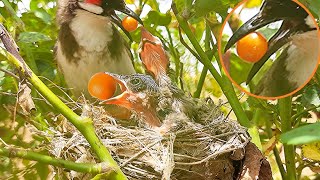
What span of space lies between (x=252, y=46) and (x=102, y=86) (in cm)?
25

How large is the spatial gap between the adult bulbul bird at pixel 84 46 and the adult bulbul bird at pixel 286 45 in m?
0.43

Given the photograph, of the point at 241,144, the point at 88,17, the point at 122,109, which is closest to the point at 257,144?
the point at 241,144

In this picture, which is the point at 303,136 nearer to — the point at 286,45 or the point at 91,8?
the point at 286,45

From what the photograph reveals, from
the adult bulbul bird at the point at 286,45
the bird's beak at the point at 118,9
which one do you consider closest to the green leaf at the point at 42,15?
the bird's beak at the point at 118,9

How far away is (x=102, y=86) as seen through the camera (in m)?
0.93

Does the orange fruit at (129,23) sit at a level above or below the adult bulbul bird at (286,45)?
above

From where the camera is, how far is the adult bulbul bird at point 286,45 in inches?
32.2

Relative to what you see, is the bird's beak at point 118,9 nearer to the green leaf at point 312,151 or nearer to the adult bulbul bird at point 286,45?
the adult bulbul bird at point 286,45

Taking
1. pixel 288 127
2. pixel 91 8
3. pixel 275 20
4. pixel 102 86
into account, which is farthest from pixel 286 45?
pixel 91 8

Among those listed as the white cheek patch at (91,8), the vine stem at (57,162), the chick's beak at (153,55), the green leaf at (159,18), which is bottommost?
the vine stem at (57,162)

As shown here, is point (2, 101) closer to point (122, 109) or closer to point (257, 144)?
point (122, 109)

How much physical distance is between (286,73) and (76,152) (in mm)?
337

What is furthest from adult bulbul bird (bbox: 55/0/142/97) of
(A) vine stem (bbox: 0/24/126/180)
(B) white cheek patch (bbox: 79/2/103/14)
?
(A) vine stem (bbox: 0/24/126/180)

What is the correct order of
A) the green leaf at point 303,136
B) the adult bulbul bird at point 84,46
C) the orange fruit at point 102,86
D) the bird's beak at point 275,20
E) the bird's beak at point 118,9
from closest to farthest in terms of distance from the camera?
1. the green leaf at point 303,136
2. the bird's beak at point 275,20
3. the orange fruit at point 102,86
4. the bird's beak at point 118,9
5. the adult bulbul bird at point 84,46
